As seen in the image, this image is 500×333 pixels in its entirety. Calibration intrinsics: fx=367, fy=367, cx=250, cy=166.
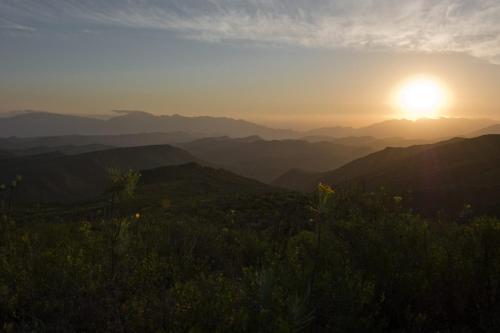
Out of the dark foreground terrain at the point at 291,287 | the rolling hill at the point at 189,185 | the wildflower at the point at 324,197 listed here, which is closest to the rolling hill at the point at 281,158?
the rolling hill at the point at 189,185

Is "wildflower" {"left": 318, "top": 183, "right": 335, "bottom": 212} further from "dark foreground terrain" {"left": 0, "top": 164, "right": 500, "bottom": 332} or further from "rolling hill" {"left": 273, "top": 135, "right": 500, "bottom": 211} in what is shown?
"rolling hill" {"left": 273, "top": 135, "right": 500, "bottom": 211}

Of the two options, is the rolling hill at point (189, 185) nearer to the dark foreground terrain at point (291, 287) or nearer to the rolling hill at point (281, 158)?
the dark foreground terrain at point (291, 287)

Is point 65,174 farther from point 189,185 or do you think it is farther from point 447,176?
point 447,176

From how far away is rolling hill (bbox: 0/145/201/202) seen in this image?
6162 centimetres

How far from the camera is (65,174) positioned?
7431 cm

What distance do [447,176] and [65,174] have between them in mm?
68718

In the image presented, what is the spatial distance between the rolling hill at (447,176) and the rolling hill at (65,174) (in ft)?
123

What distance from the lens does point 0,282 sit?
4.48 meters

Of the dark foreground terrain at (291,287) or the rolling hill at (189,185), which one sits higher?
the dark foreground terrain at (291,287)

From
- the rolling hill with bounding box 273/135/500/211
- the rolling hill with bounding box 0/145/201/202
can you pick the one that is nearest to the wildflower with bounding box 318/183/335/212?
the rolling hill with bounding box 273/135/500/211

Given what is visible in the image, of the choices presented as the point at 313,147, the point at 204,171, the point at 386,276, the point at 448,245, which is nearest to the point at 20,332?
the point at 386,276

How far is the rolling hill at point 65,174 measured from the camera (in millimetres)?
61625

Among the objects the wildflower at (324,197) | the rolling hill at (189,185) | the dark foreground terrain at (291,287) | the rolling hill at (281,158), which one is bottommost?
the rolling hill at (281,158)

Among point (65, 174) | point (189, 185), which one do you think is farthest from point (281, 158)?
point (189, 185)
